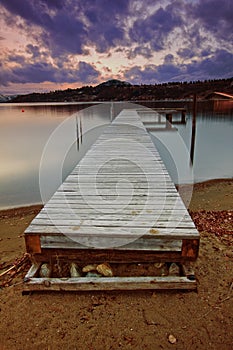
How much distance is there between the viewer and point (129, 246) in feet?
8.64

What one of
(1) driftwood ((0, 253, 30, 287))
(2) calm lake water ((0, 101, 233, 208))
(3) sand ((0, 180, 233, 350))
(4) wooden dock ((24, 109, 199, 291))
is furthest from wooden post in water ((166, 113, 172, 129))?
(1) driftwood ((0, 253, 30, 287))

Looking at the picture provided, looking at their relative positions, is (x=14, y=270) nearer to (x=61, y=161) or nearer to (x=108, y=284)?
(x=108, y=284)

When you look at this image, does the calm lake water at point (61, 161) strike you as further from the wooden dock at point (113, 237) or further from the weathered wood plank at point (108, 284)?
the weathered wood plank at point (108, 284)

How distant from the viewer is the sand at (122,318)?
7.04 ft

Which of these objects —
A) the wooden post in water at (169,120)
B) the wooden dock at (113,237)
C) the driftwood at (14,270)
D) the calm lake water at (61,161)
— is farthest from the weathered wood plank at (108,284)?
the wooden post in water at (169,120)

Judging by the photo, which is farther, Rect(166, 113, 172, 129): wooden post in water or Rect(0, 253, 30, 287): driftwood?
Rect(166, 113, 172, 129): wooden post in water

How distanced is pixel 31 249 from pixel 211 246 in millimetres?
2534

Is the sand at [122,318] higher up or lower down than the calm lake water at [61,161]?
higher up

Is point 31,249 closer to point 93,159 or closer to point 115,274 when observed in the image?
point 115,274

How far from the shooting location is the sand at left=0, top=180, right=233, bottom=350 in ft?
7.04

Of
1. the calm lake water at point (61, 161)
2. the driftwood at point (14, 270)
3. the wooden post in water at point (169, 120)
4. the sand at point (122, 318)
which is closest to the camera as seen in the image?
the sand at point (122, 318)

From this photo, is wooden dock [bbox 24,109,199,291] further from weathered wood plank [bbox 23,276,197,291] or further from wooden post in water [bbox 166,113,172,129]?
wooden post in water [bbox 166,113,172,129]

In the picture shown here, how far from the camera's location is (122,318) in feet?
7.74

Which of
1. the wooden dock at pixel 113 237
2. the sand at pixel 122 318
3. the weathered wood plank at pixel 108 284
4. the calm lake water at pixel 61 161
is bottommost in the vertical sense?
the calm lake water at pixel 61 161
